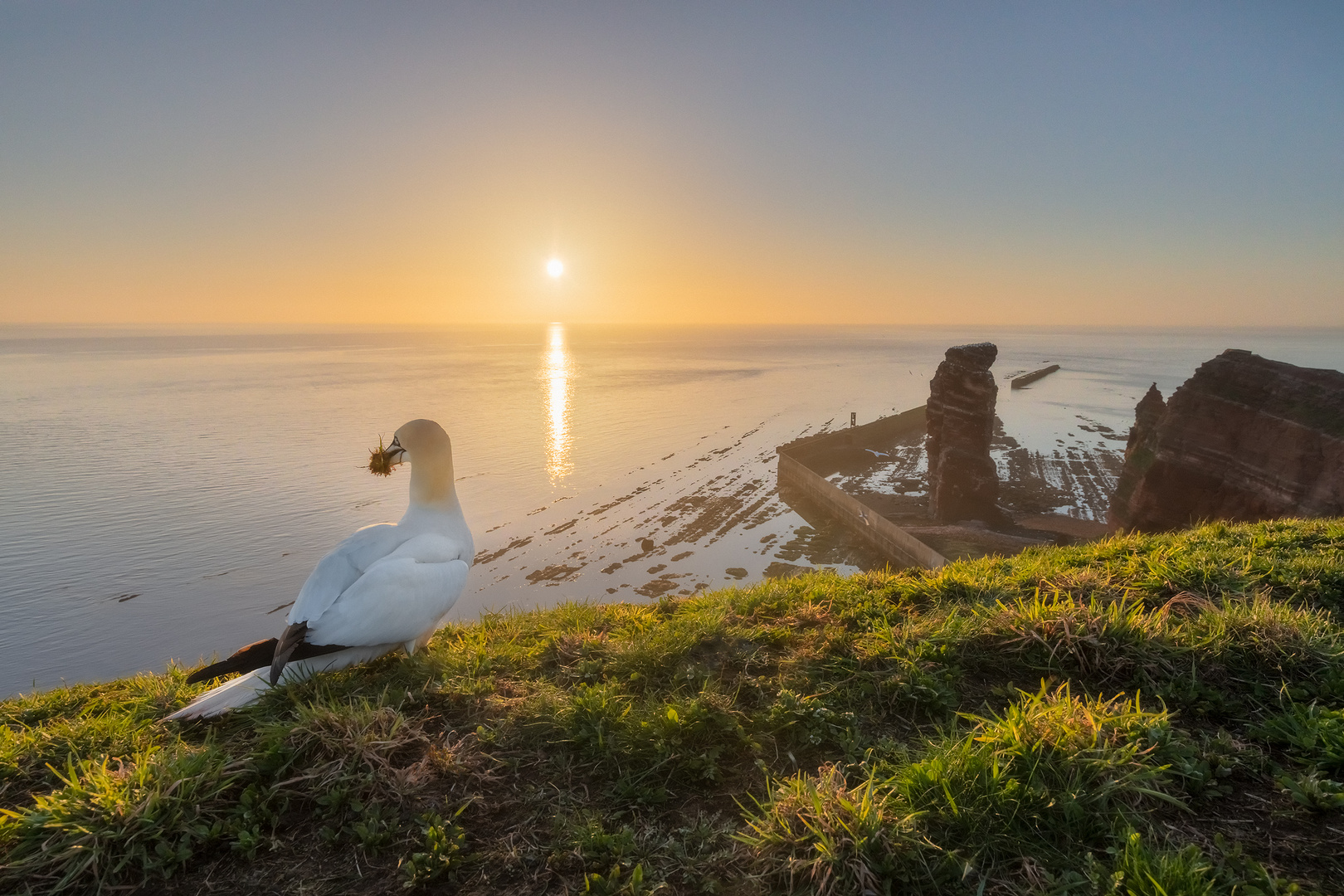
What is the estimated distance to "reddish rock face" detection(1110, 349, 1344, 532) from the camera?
61.3 feet

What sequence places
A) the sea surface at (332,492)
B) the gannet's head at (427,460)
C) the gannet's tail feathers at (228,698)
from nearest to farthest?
the gannet's tail feathers at (228,698), the gannet's head at (427,460), the sea surface at (332,492)

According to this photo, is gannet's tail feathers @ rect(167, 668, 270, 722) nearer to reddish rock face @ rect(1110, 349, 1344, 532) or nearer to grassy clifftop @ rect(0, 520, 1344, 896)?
grassy clifftop @ rect(0, 520, 1344, 896)

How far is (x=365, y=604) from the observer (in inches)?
171

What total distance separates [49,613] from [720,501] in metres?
29.9

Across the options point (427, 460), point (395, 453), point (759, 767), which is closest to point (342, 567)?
point (427, 460)

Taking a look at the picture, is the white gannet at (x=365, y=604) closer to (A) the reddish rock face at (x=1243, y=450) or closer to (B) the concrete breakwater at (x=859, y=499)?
(B) the concrete breakwater at (x=859, y=499)

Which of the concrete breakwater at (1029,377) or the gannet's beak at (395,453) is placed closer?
the gannet's beak at (395,453)

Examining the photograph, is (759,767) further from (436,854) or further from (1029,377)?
(1029,377)

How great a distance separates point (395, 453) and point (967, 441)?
32.7m

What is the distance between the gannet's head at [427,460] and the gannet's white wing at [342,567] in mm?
446

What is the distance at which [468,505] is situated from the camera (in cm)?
3419

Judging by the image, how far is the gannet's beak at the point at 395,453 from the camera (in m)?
5.73

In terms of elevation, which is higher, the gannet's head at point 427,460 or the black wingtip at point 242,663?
the gannet's head at point 427,460

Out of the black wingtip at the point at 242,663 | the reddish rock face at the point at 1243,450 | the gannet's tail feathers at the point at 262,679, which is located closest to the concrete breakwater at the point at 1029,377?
the reddish rock face at the point at 1243,450
